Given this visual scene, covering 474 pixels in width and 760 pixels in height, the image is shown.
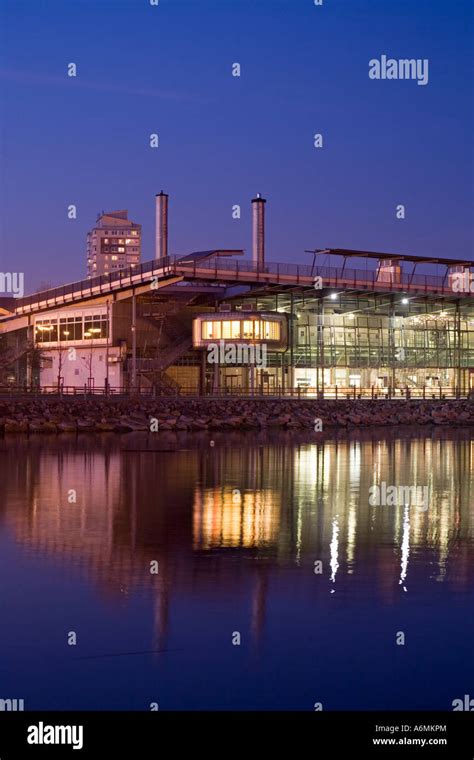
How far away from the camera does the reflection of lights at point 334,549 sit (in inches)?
564

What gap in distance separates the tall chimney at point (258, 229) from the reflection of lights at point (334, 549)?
71620 millimetres

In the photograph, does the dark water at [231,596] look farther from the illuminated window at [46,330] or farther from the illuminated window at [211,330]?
the illuminated window at [46,330]


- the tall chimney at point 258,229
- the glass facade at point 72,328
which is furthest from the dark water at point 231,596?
the tall chimney at point 258,229

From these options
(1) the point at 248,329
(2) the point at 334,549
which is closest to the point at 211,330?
(1) the point at 248,329

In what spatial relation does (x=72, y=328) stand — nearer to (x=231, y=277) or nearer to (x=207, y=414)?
(x=231, y=277)

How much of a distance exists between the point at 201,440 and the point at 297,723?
34.5 m

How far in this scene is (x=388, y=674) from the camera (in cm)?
1005

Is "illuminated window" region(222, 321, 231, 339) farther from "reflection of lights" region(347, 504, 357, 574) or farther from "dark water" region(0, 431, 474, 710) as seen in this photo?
"reflection of lights" region(347, 504, 357, 574)

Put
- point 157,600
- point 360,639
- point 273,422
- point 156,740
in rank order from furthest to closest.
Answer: point 273,422 < point 157,600 < point 360,639 < point 156,740

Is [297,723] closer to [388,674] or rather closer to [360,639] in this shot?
[388,674]

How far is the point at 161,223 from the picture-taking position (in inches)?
3669

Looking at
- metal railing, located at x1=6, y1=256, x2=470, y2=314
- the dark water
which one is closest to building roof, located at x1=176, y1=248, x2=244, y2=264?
metal railing, located at x1=6, y1=256, x2=470, y2=314

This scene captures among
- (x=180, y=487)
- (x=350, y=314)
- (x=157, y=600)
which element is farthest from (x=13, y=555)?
(x=350, y=314)

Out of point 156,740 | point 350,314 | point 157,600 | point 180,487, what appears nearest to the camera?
point 156,740
